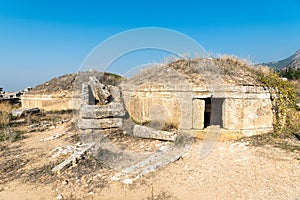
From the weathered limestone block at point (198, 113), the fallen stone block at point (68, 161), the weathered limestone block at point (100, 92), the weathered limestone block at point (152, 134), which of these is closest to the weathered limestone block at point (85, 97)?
the weathered limestone block at point (100, 92)

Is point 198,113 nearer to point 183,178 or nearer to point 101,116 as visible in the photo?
point 183,178

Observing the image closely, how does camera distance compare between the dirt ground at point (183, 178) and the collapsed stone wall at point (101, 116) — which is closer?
the dirt ground at point (183, 178)

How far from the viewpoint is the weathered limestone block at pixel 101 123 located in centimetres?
760

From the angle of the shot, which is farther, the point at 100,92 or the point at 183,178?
the point at 100,92

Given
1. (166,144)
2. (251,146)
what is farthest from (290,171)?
(166,144)

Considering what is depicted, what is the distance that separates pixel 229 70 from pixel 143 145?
3.82m

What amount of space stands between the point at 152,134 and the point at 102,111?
217 centimetres

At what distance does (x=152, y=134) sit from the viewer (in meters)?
6.63

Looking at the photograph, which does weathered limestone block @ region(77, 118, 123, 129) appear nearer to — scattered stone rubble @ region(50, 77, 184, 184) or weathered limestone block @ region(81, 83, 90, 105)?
scattered stone rubble @ region(50, 77, 184, 184)

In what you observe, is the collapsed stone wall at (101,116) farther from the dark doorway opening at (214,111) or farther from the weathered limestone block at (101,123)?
the dark doorway opening at (214,111)

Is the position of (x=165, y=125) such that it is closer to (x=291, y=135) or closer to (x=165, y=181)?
(x=165, y=181)

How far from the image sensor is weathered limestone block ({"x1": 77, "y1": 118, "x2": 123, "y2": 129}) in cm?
760

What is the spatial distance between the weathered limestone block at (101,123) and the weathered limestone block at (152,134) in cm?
97

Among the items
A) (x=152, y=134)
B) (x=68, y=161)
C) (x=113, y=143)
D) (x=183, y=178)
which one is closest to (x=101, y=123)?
(x=113, y=143)
